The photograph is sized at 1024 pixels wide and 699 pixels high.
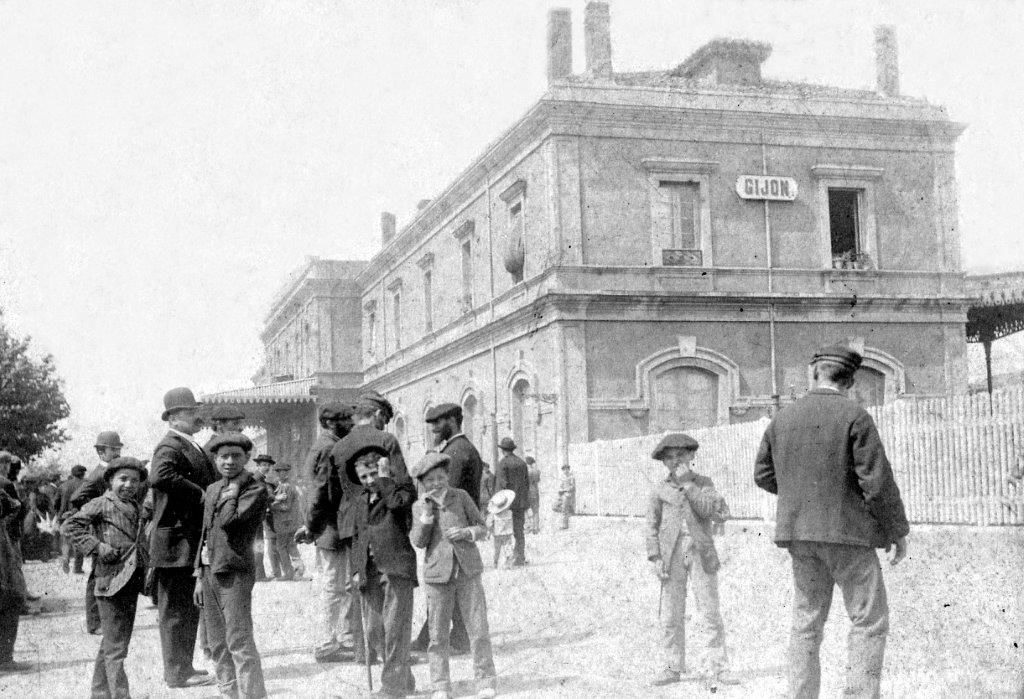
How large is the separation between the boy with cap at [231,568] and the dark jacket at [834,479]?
10.1 ft

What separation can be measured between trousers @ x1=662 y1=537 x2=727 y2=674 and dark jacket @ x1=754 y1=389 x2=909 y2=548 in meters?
1.33

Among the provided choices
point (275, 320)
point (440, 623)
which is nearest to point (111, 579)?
point (440, 623)

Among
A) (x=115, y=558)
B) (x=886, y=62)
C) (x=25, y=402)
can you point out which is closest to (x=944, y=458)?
(x=115, y=558)

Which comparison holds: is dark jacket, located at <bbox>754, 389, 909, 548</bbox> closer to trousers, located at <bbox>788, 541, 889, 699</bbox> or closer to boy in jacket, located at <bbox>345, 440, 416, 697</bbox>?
trousers, located at <bbox>788, 541, 889, 699</bbox>

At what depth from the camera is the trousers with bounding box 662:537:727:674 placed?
23.0ft

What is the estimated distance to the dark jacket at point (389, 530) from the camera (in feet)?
22.8

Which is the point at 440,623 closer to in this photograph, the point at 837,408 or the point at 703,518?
the point at 703,518

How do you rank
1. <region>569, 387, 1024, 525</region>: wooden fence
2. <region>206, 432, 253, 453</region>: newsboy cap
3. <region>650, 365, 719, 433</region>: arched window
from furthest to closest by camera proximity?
<region>650, 365, 719, 433</region>: arched window
<region>569, 387, 1024, 525</region>: wooden fence
<region>206, 432, 253, 453</region>: newsboy cap

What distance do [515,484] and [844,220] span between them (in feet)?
40.8

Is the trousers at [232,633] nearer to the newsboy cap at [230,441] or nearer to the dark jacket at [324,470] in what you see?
the newsboy cap at [230,441]

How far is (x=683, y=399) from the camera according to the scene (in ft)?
75.4

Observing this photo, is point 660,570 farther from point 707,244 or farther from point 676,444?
point 707,244

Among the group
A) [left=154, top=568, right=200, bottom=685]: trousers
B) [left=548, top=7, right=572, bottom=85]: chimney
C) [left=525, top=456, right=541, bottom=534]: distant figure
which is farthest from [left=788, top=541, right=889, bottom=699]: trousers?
[left=548, top=7, right=572, bottom=85]: chimney

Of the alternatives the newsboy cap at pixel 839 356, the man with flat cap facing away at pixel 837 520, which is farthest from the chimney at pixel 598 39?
the man with flat cap facing away at pixel 837 520
